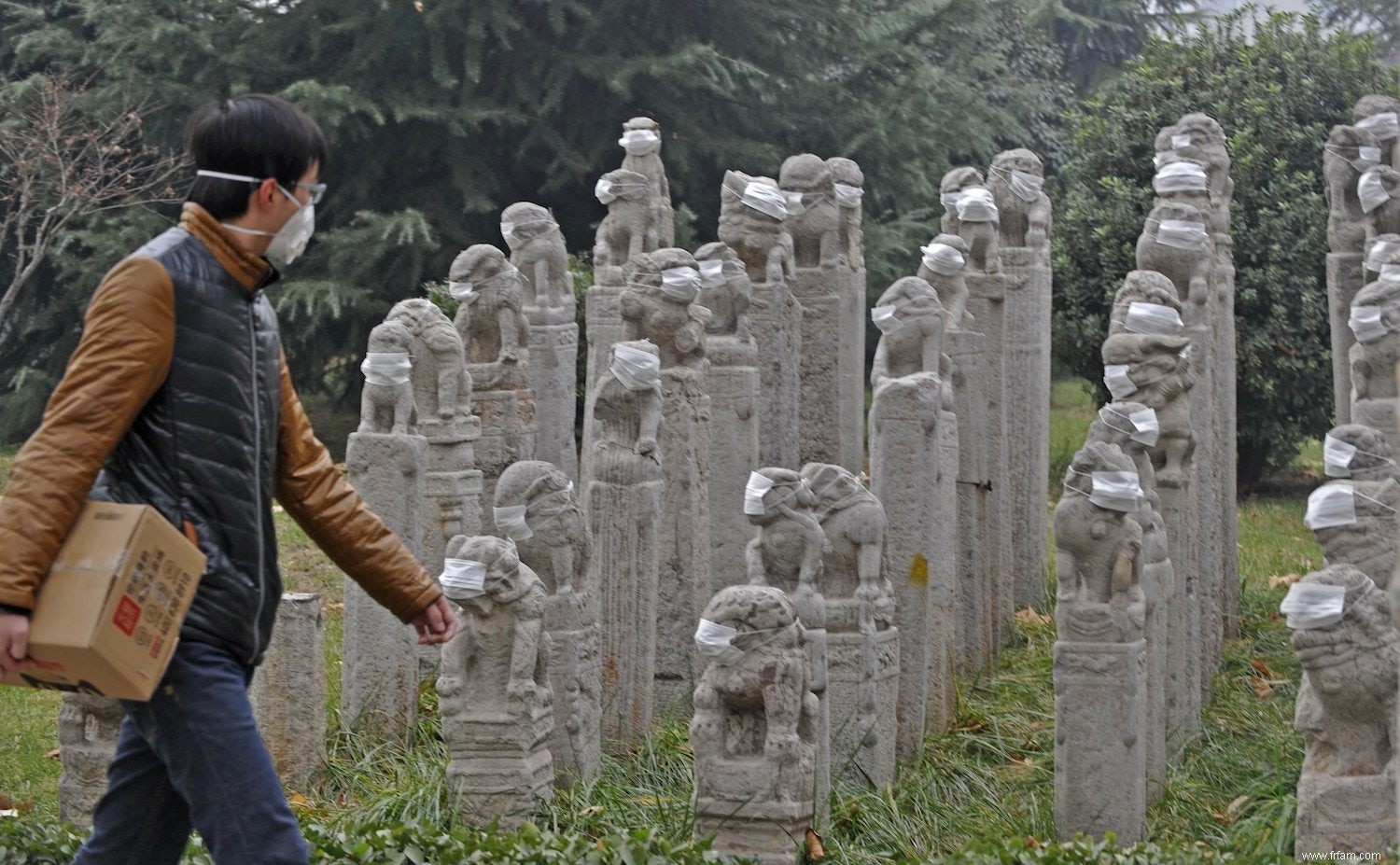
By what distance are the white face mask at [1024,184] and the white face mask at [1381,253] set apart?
1996 mm

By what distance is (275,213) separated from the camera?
4.04 metres

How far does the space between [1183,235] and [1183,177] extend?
28.9 inches

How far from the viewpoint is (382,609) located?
7957 mm

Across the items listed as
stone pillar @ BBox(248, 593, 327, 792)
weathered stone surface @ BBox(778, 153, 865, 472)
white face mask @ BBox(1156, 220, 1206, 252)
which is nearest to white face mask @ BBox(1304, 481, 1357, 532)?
white face mask @ BBox(1156, 220, 1206, 252)

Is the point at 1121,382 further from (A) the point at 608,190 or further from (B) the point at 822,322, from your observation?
(A) the point at 608,190

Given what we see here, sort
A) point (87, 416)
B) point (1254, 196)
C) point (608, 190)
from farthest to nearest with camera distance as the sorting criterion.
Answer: point (1254, 196) → point (608, 190) → point (87, 416)

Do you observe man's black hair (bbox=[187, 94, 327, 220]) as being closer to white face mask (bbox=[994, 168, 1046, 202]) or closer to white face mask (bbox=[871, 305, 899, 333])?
white face mask (bbox=[871, 305, 899, 333])

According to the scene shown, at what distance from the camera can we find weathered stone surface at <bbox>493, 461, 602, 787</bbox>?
7.20m

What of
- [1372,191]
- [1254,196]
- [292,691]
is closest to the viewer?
[292,691]

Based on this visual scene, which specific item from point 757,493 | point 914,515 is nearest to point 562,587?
point 757,493

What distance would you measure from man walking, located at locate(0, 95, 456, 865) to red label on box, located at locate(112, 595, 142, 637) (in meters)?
0.17

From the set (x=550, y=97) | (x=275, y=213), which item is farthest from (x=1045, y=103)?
(x=275, y=213)

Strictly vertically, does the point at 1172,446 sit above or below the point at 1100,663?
above

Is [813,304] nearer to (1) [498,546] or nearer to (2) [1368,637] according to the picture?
(1) [498,546]
